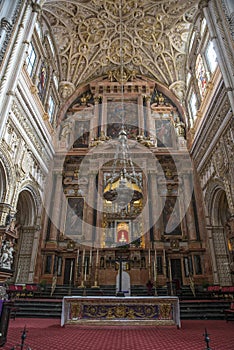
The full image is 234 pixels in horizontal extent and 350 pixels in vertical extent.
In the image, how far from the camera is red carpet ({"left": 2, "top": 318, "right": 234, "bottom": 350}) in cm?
442

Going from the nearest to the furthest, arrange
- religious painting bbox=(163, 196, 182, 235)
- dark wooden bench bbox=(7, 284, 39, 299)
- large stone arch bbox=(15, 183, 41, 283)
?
dark wooden bench bbox=(7, 284, 39, 299), large stone arch bbox=(15, 183, 41, 283), religious painting bbox=(163, 196, 182, 235)

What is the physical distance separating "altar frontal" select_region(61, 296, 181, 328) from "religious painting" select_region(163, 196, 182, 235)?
307 inches

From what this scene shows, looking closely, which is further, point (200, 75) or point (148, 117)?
point (148, 117)

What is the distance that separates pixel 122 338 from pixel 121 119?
1503cm

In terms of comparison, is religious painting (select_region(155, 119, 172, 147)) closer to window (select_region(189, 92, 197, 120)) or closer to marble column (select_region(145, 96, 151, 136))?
marble column (select_region(145, 96, 151, 136))

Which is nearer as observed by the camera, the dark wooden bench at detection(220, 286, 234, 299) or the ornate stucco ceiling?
the dark wooden bench at detection(220, 286, 234, 299)

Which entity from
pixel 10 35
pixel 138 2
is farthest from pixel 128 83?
pixel 10 35

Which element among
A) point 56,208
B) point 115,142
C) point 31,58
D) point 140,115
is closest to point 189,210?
point 115,142

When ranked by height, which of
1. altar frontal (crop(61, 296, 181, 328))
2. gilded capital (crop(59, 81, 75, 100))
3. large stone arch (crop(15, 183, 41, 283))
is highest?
gilded capital (crop(59, 81, 75, 100))

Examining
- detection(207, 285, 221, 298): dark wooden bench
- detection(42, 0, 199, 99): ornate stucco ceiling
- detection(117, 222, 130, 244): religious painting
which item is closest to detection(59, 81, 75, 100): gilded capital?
detection(42, 0, 199, 99): ornate stucco ceiling

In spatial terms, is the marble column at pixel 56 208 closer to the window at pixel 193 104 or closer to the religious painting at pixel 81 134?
the religious painting at pixel 81 134

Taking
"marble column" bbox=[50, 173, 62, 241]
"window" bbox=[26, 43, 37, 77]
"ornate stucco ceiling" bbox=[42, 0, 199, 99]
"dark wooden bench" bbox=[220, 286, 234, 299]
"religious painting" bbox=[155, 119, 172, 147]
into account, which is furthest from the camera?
"religious painting" bbox=[155, 119, 172, 147]

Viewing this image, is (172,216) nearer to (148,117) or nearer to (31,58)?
(148,117)

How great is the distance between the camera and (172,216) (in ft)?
48.7
